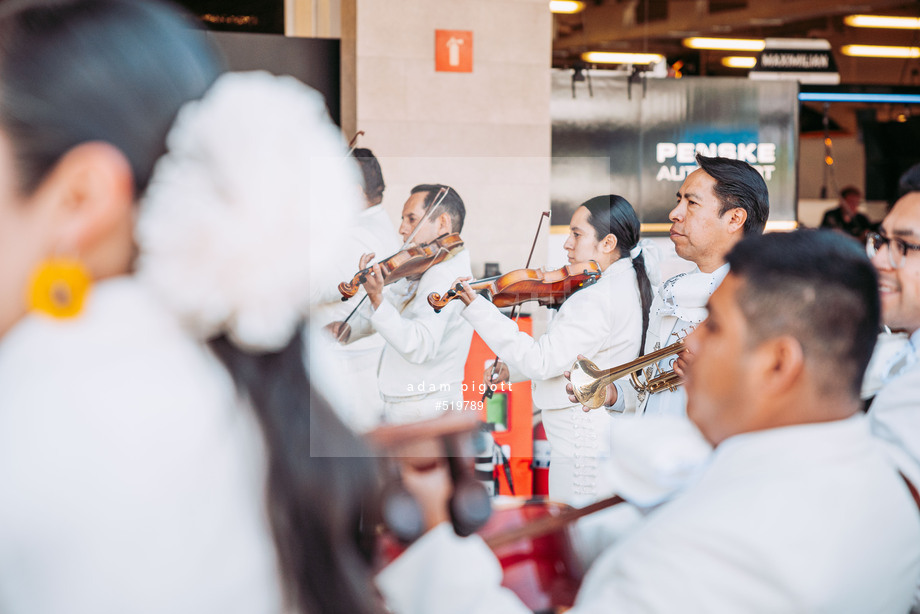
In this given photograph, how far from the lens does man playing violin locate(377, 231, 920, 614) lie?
1040 mm

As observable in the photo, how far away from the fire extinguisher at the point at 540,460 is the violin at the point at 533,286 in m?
0.35

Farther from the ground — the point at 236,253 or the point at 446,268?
the point at 236,253

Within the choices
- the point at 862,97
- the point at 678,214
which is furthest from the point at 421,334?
the point at 862,97

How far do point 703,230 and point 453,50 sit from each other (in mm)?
2275

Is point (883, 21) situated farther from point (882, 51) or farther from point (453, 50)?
point (453, 50)

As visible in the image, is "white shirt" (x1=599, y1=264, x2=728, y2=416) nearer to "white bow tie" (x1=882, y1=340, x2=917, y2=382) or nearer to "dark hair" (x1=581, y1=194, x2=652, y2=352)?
"dark hair" (x1=581, y1=194, x2=652, y2=352)

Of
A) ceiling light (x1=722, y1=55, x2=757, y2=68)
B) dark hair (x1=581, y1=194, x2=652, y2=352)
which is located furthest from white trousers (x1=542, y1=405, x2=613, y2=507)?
ceiling light (x1=722, y1=55, x2=757, y2=68)

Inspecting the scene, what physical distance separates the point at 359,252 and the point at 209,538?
136 centimetres

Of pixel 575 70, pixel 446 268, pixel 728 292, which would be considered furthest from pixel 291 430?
pixel 575 70

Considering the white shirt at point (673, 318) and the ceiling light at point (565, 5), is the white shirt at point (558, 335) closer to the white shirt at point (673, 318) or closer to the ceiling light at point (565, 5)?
the white shirt at point (673, 318)

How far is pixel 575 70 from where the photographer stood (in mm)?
4785

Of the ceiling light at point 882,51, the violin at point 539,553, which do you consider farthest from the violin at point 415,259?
the ceiling light at point 882,51

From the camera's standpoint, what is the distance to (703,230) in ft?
7.73

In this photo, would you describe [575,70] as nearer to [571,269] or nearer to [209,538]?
[571,269]
